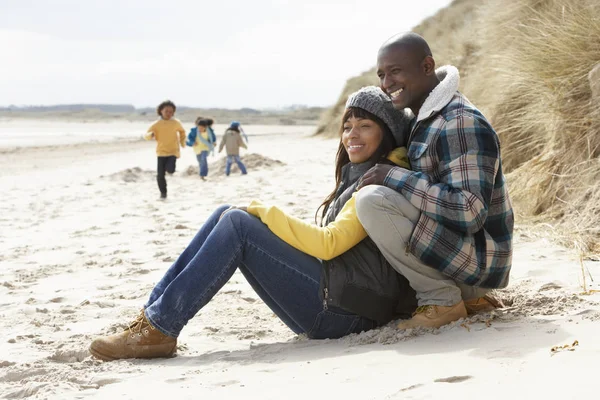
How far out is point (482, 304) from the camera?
331 centimetres

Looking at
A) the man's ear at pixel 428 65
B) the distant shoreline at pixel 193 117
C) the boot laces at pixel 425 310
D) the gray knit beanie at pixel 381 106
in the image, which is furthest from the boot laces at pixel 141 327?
the distant shoreline at pixel 193 117

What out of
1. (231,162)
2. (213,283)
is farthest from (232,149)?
(213,283)

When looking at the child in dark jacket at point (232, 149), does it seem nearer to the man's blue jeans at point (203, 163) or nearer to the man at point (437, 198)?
the man's blue jeans at point (203, 163)

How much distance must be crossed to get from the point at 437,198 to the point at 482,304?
27.8 inches

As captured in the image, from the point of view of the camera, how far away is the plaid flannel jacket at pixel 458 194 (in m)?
2.90

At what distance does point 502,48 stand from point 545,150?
8.94 ft

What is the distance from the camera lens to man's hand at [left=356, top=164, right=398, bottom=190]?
9.83 ft

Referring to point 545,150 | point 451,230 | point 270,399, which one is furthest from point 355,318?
point 545,150

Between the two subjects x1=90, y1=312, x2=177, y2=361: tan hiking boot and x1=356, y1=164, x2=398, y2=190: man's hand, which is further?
x1=90, y1=312, x2=177, y2=361: tan hiking boot

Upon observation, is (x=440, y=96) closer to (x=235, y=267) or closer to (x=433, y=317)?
(x=433, y=317)

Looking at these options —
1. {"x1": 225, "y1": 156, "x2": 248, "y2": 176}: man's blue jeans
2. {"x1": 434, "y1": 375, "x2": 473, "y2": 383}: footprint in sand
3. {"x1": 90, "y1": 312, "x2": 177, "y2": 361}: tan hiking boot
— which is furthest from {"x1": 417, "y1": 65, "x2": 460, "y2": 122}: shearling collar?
{"x1": 225, "y1": 156, "x2": 248, "y2": 176}: man's blue jeans

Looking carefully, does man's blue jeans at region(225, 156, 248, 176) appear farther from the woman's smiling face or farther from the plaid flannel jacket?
the plaid flannel jacket

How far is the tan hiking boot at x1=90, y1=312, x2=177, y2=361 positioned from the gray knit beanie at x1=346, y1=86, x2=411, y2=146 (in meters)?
1.32

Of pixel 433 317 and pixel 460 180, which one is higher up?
pixel 460 180
